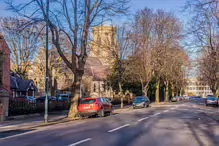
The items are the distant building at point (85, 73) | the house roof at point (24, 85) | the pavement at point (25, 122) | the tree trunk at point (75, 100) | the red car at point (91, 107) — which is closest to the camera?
the pavement at point (25, 122)

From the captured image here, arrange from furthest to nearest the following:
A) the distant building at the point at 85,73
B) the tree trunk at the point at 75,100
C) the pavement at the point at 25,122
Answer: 1. the distant building at the point at 85,73
2. the tree trunk at the point at 75,100
3. the pavement at the point at 25,122

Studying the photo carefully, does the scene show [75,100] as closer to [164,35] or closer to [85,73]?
[164,35]

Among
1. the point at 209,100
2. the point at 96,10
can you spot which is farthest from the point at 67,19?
the point at 209,100

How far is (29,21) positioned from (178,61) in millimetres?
35048

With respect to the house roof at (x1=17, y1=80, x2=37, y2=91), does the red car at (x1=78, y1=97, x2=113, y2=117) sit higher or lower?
lower

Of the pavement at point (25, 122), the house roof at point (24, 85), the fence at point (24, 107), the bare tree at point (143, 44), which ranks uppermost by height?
the bare tree at point (143, 44)

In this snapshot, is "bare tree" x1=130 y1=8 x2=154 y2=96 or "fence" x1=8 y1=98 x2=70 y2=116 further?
"bare tree" x1=130 y1=8 x2=154 y2=96

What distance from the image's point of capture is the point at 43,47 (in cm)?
4609

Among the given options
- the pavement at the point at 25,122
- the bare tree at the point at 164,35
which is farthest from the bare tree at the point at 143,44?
the pavement at the point at 25,122

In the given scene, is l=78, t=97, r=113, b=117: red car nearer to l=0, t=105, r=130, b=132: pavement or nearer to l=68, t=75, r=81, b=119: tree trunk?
l=68, t=75, r=81, b=119: tree trunk

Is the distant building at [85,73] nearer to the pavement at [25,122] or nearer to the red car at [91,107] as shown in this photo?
the red car at [91,107]

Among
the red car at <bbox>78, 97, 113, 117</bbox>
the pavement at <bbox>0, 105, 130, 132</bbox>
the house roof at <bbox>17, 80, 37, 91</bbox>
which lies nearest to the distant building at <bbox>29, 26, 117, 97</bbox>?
A: the house roof at <bbox>17, 80, 37, 91</bbox>

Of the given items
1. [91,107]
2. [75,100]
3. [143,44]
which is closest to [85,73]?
[143,44]

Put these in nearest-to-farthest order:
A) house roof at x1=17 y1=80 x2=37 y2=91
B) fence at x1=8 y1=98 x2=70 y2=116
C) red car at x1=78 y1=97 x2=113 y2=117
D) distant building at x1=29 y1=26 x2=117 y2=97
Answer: red car at x1=78 y1=97 x2=113 y2=117 < fence at x1=8 y1=98 x2=70 y2=116 < distant building at x1=29 y1=26 x2=117 y2=97 < house roof at x1=17 y1=80 x2=37 y2=91
